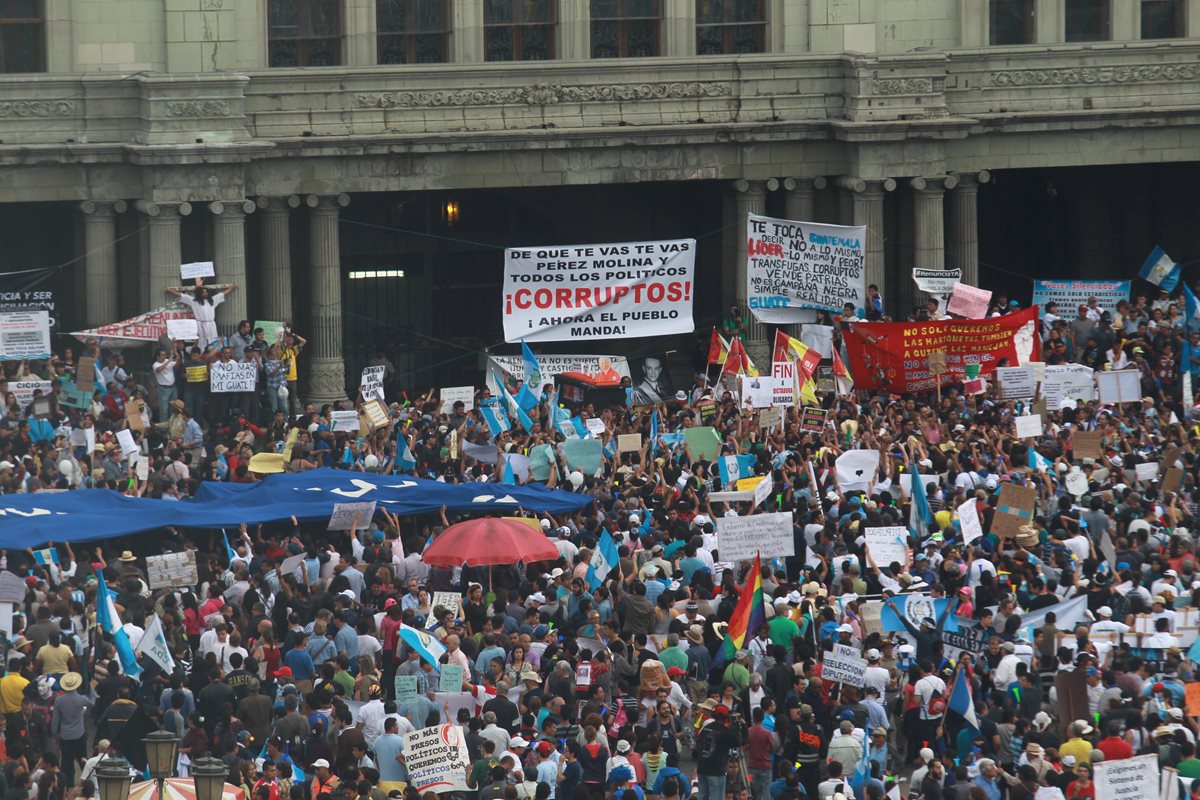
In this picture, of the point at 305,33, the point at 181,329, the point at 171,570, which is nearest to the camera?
the point at 171,570

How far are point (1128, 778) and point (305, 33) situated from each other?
2230 centimetres

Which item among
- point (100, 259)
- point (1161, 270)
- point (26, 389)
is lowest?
point (26, 389)

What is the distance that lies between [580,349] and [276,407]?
20.9 feet

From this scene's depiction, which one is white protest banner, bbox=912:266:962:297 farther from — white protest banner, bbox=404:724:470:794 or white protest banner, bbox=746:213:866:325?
white protest banner, bbox=404:724:470:794

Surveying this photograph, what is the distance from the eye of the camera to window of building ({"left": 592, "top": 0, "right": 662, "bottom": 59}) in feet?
131

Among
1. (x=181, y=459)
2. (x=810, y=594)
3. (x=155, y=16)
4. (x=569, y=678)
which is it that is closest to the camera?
(x=569, y=678)

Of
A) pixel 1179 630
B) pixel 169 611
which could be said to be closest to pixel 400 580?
pixel 169 611

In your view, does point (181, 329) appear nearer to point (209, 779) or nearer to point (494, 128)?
point (494, 128)

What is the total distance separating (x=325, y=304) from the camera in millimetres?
38531

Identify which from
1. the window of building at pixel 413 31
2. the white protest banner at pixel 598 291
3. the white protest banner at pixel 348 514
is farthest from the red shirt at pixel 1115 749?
the window of building at pixel 413 31

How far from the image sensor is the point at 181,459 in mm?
32094

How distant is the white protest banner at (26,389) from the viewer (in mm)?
33656

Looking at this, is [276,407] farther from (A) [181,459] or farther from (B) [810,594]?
(B) [810,594]

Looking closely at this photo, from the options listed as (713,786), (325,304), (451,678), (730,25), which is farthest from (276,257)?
(713,786)
